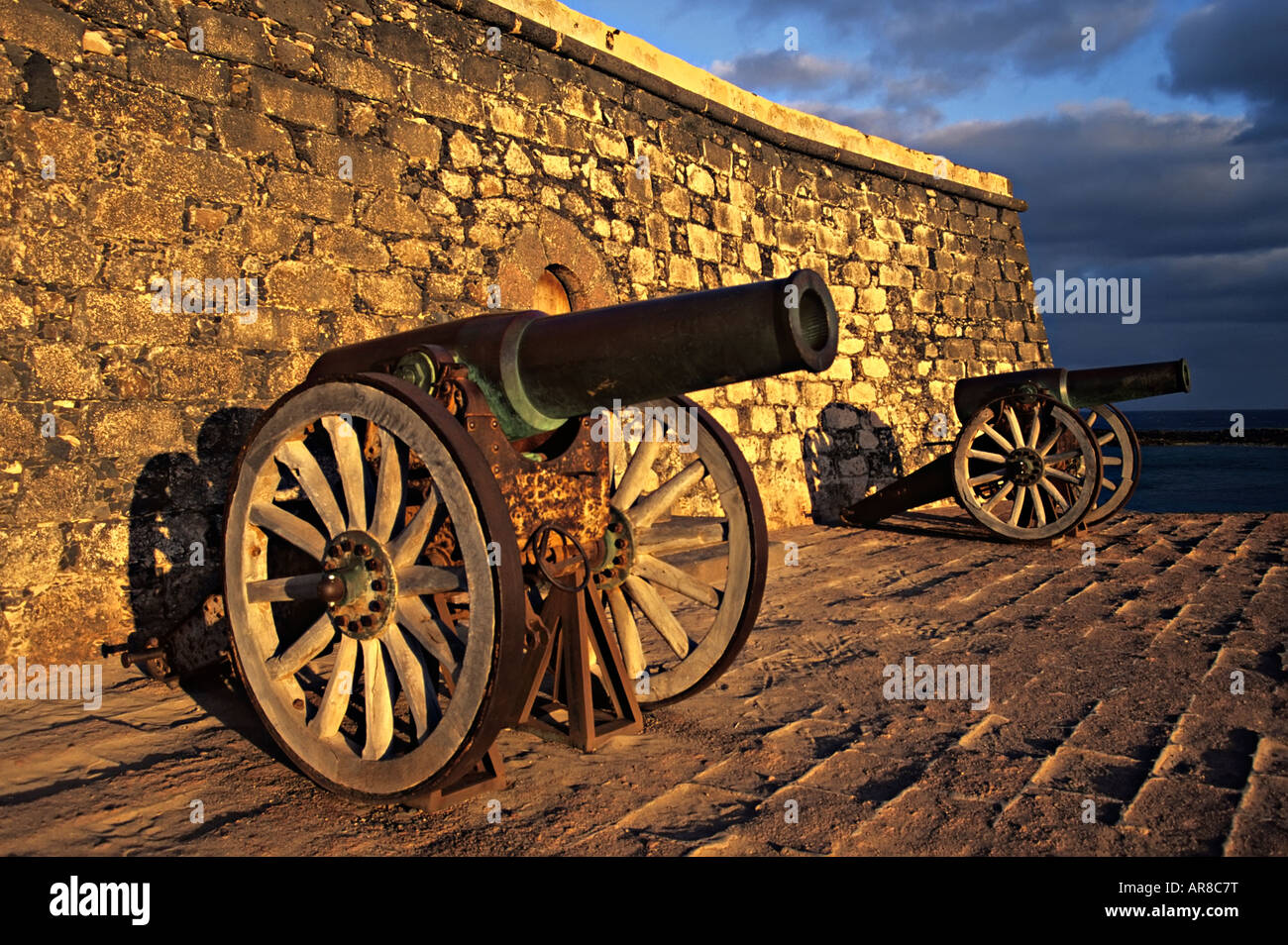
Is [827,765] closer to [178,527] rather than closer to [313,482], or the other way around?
[313,482]

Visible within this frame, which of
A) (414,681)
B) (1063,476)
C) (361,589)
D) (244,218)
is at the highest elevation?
(244,218)

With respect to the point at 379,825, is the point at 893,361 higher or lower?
higher

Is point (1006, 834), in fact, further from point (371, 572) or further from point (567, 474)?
point (371, 572)

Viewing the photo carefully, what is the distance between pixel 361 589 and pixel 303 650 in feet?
0.97

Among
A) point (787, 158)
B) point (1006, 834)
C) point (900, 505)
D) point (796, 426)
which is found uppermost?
point (787, 158)

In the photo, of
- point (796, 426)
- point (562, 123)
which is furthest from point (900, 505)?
point (562, 123)

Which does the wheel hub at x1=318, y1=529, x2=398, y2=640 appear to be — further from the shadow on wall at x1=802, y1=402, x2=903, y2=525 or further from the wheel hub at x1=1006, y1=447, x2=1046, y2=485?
the shadow on wall at x1=802, y1=402, x2=903, y2=525

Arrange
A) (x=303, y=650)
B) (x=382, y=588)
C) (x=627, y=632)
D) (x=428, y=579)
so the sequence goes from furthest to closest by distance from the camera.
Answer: (x=627, y=632), (x=303, y=650), (x=382, y=588), (x=428, y=579)

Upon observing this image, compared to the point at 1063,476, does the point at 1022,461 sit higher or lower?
higher

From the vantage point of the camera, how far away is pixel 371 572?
254cm

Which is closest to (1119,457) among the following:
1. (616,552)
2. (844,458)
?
(844,458)

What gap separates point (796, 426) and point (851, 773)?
6.10 meters

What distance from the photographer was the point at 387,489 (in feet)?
8.38

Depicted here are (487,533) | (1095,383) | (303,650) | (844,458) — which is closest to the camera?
(487,533)
